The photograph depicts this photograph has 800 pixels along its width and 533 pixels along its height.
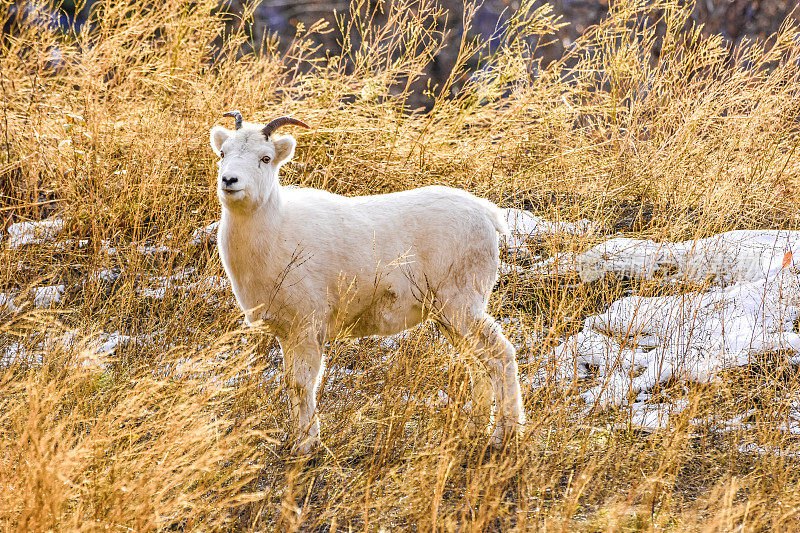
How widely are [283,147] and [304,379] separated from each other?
1.05 m

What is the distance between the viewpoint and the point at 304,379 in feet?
11.0

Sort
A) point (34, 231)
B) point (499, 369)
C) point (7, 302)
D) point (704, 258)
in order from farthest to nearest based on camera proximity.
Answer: point (34, 231) < point (704, 258) < point (7, 302) < point (499, 369)

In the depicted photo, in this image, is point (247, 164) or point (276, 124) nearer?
point (247, 164)

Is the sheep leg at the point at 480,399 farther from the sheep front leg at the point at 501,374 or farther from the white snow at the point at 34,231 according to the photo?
the white snow at the point at 34,231

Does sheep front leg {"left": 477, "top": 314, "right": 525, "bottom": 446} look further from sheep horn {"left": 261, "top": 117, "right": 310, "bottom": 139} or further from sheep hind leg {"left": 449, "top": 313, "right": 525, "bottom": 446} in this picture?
sheep horn {"left": 261, "top": 117, "right": 310, "bottom": 139}

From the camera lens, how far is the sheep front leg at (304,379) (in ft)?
10.8

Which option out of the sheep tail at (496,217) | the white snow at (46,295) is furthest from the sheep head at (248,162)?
the white snow at (46,295)

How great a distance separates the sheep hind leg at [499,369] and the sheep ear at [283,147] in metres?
1.10

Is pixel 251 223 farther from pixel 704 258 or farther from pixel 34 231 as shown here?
pixel 704 258

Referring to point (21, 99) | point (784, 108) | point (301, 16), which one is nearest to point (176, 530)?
point (21, 99)

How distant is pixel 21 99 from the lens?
18.1 feet

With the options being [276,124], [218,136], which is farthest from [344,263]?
[218,136]

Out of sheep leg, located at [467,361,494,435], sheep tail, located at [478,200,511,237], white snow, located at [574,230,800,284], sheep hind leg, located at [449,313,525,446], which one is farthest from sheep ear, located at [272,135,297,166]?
white snow, located at [574,230,800,284]

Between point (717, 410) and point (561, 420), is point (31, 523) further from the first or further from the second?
point (717, 410)
